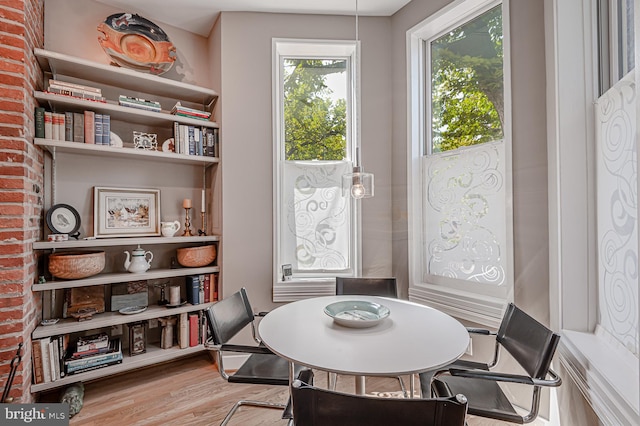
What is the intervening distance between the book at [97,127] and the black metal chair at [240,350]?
1.53m

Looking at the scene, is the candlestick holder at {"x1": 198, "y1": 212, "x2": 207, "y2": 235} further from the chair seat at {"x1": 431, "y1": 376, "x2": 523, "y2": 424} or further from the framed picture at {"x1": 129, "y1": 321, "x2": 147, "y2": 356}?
the chair seat at {"x1": 431, "y1": 376, "x2": 523, "y2": 424}

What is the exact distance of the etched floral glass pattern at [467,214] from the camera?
200 centimetres

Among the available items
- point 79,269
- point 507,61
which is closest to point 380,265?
point 507,61

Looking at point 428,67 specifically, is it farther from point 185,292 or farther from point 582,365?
point 185,292

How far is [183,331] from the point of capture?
7.89 feet

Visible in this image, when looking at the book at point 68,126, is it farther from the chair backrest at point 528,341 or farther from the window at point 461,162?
the chair backrest at point 528,341

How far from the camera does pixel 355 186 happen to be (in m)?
1.76

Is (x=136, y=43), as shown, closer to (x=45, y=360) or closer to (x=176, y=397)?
(x=45, y=360)

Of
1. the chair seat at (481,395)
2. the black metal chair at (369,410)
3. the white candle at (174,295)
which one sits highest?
the black metal chair at (369,410)

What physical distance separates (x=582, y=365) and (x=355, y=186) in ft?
4.18

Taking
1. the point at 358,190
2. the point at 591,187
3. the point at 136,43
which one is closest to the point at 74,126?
the point at 136,43

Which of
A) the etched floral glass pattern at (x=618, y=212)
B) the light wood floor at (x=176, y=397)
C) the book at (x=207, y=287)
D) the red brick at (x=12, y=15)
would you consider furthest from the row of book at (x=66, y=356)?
the etched floral glass pattern at (x=618, y=212)

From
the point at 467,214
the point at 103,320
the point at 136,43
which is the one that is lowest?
the point at 103,320

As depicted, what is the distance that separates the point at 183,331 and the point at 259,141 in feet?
5.46
